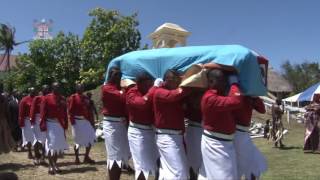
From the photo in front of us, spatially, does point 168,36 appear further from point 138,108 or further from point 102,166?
point 138,108

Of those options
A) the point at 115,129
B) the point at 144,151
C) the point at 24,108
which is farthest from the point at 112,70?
the point at 24,108

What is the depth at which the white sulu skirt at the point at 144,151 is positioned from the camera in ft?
24.7

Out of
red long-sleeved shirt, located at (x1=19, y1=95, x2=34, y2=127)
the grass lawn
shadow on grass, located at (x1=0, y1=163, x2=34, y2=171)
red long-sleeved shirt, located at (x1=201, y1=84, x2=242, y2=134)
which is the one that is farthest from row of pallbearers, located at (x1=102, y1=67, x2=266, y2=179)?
red long-sleeved shirt, located at (x1=19, y1=95, x2=34, y2=127)

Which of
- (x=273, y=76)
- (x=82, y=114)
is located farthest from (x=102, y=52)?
(x=82, y=114)

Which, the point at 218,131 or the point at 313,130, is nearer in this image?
the point at 218,131

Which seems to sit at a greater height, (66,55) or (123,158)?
(66,55)

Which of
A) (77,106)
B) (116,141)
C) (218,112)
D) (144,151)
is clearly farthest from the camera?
(77,106)

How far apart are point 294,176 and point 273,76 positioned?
40.8 metres

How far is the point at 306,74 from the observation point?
66188 mm

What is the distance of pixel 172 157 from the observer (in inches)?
265

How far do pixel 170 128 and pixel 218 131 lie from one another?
0.91 meters

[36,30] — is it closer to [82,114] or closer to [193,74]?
[82,114]

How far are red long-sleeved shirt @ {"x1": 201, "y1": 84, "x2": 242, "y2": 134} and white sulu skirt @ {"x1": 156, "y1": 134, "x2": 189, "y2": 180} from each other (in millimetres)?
703

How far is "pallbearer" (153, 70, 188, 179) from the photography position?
672 cm
